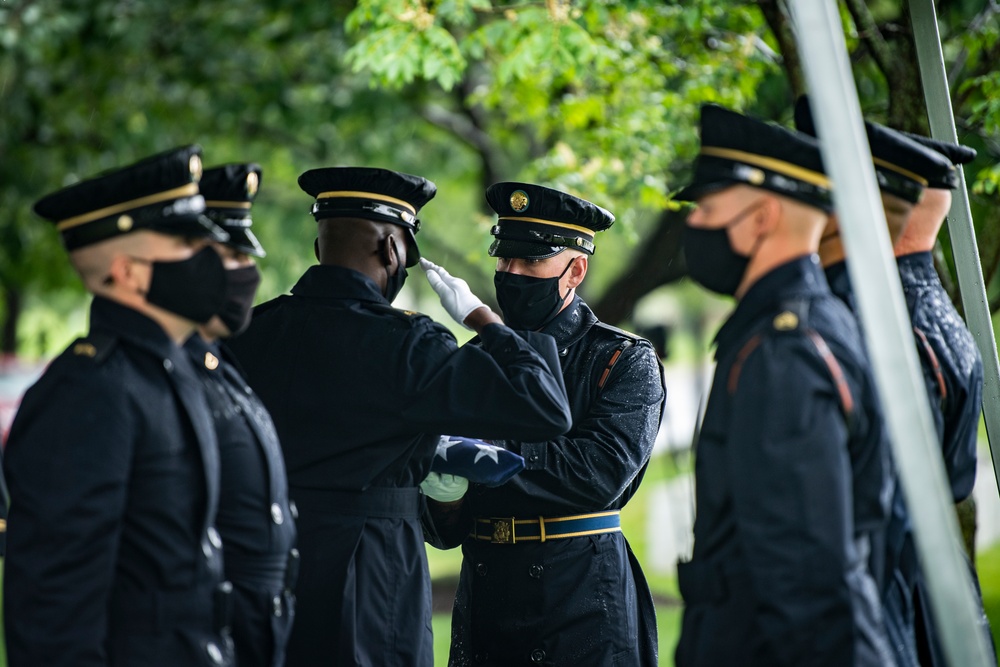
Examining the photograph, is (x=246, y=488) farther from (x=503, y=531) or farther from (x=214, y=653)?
(x=503, y=531)

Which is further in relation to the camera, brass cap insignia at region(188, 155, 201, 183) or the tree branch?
the tree branch

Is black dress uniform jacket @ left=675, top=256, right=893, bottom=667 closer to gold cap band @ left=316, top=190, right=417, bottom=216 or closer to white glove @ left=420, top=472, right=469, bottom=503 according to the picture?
white glove @ left=420, top=472, right=469, bottom=503

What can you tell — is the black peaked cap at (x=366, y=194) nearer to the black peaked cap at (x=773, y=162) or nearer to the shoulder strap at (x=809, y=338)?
the black peaked cap at (x=773, y=162)

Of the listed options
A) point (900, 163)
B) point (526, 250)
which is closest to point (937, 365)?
point (900, 163)

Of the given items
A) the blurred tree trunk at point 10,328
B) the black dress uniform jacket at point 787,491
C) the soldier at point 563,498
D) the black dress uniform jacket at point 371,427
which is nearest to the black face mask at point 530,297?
the soldier at point 563,498

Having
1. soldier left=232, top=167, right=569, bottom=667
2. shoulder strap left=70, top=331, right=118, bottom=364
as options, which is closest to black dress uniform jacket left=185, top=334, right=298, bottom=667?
shoulder strap left=70, top=331, right=118, bottom=364

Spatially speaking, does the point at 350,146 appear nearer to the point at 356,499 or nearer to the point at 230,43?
the point at 230,43

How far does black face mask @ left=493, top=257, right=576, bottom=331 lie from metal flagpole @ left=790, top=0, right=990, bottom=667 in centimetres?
189

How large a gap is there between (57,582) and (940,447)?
94.5 inches

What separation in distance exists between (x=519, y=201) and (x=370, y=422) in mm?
1296

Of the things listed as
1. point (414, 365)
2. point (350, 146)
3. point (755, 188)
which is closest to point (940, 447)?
point (755, 188)

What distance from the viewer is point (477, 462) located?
12.4 ft

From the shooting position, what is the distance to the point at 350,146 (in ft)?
39.2

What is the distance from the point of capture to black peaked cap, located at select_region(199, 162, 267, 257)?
3.06 meters
